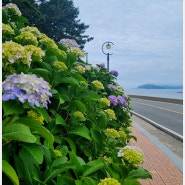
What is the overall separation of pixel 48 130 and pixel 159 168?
202 inches

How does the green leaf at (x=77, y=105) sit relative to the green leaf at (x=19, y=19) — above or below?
below

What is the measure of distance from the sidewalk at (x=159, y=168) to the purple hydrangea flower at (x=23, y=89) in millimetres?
4590

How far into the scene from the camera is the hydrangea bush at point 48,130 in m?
1.29

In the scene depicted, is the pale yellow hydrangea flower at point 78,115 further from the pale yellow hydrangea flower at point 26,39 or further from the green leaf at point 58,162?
the green leaf at point 58,162

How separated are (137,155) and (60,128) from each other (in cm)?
66

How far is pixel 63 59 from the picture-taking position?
118 inches

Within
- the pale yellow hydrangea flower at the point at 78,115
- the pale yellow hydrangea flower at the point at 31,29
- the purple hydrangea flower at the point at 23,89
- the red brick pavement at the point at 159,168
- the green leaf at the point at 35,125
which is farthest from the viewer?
the red brick pavement at the point at 159,168

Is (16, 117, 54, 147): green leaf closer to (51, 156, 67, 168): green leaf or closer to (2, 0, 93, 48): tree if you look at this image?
(51, 156, 67, 168): green leaf

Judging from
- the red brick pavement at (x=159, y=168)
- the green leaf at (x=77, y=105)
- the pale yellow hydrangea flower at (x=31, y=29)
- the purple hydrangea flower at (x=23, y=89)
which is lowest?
the red brick pavement at (x=159, y=168)

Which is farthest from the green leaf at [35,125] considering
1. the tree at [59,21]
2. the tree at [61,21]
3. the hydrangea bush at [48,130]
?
the tree at [61,21]

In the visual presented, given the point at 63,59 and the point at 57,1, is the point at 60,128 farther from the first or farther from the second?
the point at 57,1

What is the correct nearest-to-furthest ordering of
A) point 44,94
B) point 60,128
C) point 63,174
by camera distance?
point 44,94 < point 63,174 < point 60,128

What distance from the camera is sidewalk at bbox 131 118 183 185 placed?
5832 millimetres

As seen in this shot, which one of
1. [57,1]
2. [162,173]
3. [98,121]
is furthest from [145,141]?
[57,1]
